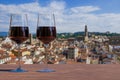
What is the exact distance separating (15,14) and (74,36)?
47.9 m

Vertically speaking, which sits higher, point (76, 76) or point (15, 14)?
point (15, 14)

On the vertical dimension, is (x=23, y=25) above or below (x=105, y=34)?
below

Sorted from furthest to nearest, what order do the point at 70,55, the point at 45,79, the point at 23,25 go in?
1. the point at 70,55
2. the point at 23,25
3. the point at 45,79

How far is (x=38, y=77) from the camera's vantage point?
4.42 feet

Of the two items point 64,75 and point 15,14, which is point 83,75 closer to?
point 64,75

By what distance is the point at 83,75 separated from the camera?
1.40 meters

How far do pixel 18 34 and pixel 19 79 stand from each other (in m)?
0.28

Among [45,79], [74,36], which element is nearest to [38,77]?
[45,79]

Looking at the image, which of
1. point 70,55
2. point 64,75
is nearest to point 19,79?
point 64,75

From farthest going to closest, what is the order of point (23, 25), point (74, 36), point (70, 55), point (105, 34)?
1. point (105, 34)
2. point (74, 36)
3. point (70, 55)
4. point (23, 25)

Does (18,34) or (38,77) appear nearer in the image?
(38,77)

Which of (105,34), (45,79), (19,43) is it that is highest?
(105,34)

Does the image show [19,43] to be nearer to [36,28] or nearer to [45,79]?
[36,28]

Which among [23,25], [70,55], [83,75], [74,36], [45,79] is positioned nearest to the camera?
[45,79]
